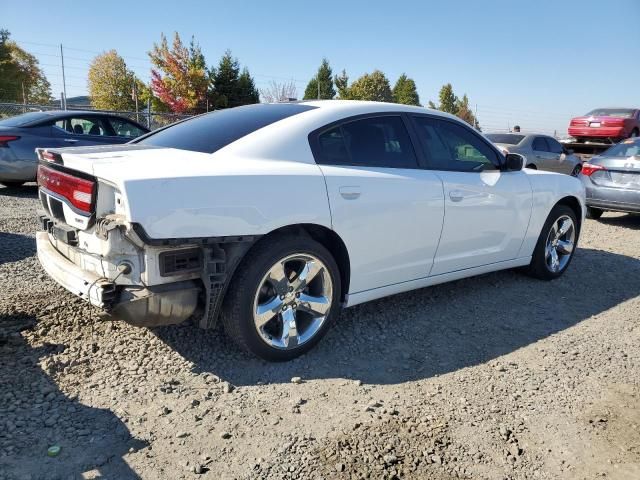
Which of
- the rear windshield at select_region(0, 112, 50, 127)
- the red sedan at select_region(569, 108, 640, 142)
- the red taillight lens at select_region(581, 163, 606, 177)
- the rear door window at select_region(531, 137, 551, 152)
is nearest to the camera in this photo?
the rear windshield at select_region(0, 112, 50, 127)

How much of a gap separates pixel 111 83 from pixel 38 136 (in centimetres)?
4517

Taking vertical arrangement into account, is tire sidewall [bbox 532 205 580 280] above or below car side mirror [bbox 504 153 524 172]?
below

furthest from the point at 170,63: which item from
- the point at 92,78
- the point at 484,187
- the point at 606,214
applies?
the point at 484,187

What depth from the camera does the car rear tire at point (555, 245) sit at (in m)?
4.88

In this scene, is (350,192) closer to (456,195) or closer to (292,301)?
(292,301)

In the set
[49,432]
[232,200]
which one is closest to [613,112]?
[232,200]

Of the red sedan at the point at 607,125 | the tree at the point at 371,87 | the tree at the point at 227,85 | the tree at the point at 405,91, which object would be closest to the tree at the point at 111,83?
the tree at the point at 227,85

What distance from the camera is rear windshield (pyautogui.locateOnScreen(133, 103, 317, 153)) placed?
3.23m

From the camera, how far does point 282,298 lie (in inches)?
122

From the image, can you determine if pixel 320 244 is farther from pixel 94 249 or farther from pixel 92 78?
pixel 92 78

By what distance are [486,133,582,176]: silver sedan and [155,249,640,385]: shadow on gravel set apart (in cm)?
709

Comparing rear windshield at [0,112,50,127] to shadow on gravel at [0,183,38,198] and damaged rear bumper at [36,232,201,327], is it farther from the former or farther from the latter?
damaged rear bumper at [36,232,201,327]

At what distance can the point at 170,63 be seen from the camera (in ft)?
127

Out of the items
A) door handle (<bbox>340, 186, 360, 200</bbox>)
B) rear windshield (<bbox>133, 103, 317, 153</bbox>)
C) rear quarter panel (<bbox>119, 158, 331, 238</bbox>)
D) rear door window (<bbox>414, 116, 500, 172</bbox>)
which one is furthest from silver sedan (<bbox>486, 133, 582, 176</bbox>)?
rear quarter panel (<bbox>119, 158, 331, 238</bbox>)
